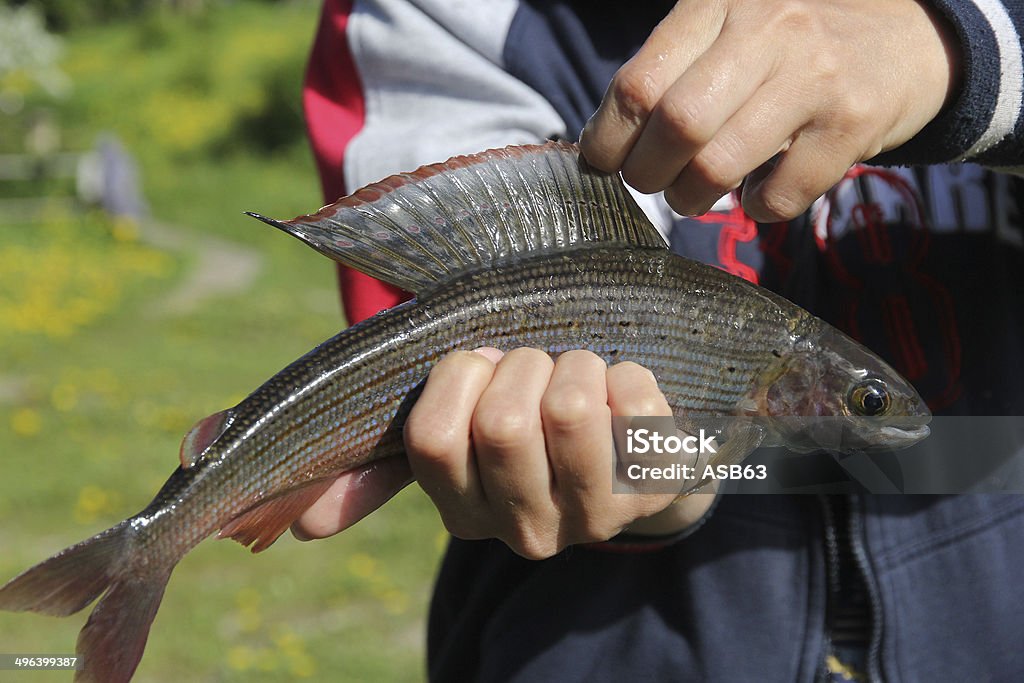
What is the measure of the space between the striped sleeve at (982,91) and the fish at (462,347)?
305 mm

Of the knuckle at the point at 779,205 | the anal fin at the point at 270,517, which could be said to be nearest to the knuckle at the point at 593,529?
the anal fin at the point at 270,517

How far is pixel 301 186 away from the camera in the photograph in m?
14.7

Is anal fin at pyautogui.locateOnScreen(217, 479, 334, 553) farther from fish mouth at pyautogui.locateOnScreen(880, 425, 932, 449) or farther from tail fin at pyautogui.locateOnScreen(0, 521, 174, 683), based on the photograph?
fish mouth at pyautogui.locateOnScreen(880, 425, 932, 449)

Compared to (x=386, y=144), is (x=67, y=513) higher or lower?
lower

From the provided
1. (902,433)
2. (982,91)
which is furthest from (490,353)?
(982,91)

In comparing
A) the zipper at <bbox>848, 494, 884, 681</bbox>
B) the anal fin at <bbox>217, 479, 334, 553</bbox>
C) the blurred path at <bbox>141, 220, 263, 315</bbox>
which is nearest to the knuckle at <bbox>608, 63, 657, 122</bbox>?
the anal fin at <bbox>217, 479, 334, 553</bbox>

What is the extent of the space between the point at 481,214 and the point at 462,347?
0.20m

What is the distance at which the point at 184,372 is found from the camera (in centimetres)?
750

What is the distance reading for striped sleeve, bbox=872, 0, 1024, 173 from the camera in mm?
1300

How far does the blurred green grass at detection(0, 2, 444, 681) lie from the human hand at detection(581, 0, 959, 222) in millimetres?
3420

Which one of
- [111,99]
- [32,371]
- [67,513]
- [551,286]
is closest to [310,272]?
[32,371]

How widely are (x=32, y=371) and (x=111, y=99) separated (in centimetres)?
1130

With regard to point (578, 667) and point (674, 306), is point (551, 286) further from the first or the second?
point (578, 667)

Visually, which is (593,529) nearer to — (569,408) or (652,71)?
(569,408)
